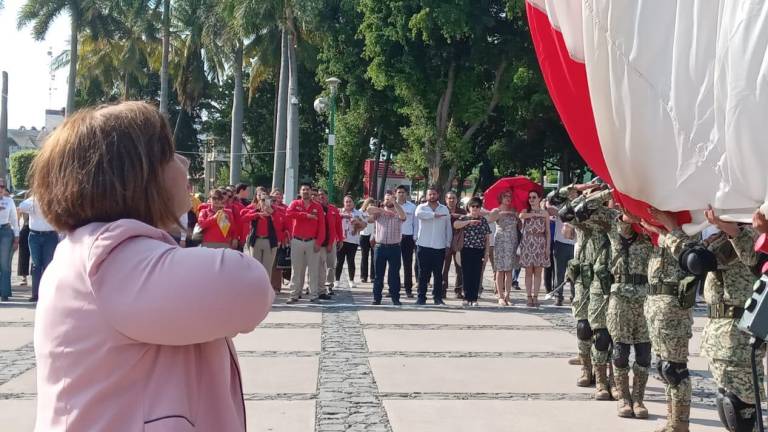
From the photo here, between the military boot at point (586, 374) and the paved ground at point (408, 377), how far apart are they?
0.34 feet

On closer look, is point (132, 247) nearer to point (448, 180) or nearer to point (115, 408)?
point (115, 408)

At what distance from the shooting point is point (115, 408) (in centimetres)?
160

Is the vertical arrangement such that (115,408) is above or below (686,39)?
below

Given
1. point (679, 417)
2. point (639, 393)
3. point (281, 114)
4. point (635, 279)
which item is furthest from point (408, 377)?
point (281, 114)

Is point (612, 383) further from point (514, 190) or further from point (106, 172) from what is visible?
point (514, 190)

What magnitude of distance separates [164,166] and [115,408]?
1.74 ft

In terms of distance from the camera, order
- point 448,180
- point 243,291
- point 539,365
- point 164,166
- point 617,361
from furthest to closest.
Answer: point 448,180
point 539,365
point 617,361
point 164,166
point 243,291

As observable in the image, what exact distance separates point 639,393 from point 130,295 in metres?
5.43

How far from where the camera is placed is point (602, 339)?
659 cm

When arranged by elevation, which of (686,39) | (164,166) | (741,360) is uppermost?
(686,39)

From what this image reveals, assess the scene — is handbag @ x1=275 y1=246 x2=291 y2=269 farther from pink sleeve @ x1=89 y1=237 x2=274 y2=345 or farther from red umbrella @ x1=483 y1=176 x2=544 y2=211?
pink sleeve @ x1=89 y1=237 x2=274 y2=345

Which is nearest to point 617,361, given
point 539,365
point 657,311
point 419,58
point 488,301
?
point 657,311

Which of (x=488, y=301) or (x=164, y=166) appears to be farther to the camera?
(x=488, y=301)

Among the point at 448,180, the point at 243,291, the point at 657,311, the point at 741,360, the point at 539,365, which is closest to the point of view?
the point at 243,291
